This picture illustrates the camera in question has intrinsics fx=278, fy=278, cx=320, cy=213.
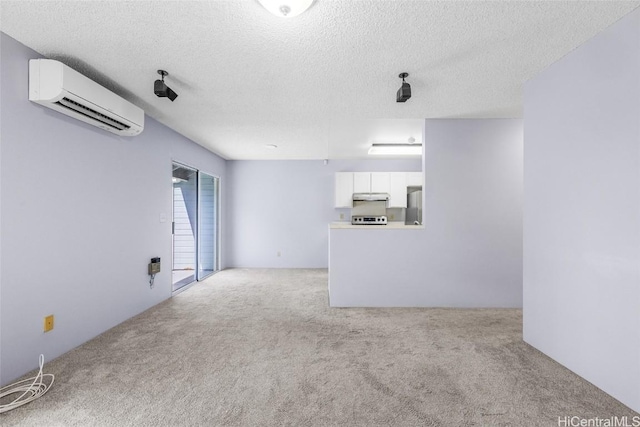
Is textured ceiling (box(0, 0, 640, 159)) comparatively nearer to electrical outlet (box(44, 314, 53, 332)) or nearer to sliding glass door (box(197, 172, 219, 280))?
electrical outlet (box(44, 314, 53, 332))

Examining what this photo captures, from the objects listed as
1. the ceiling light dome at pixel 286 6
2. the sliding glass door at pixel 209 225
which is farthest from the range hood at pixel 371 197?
the ceiling light dome at pixel 286 6

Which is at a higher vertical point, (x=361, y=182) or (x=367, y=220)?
(x=361, y=182)

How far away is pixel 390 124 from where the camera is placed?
13.0 feet

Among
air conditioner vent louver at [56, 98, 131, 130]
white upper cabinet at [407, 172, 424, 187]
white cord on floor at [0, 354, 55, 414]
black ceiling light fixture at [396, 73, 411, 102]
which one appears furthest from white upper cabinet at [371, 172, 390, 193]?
white cord on floor at [0, 354, 55, 414]

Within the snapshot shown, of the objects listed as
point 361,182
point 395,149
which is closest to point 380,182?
point 361,182

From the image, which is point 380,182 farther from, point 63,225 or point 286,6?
point 63,225

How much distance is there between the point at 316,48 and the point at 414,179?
4.42m

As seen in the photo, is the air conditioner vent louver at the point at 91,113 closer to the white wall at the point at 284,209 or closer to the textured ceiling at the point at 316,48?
the textured ceiling at the point at 316,48

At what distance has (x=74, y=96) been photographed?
2.17m

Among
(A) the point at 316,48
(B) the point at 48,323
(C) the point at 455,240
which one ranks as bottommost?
(B) the point at 48,323

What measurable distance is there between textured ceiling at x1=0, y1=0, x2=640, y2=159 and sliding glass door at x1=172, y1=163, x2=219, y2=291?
1.98 m

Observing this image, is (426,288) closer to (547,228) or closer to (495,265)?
(495,265)

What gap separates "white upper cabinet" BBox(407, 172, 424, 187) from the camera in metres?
5.95

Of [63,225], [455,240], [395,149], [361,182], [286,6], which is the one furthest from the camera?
[361,182]
